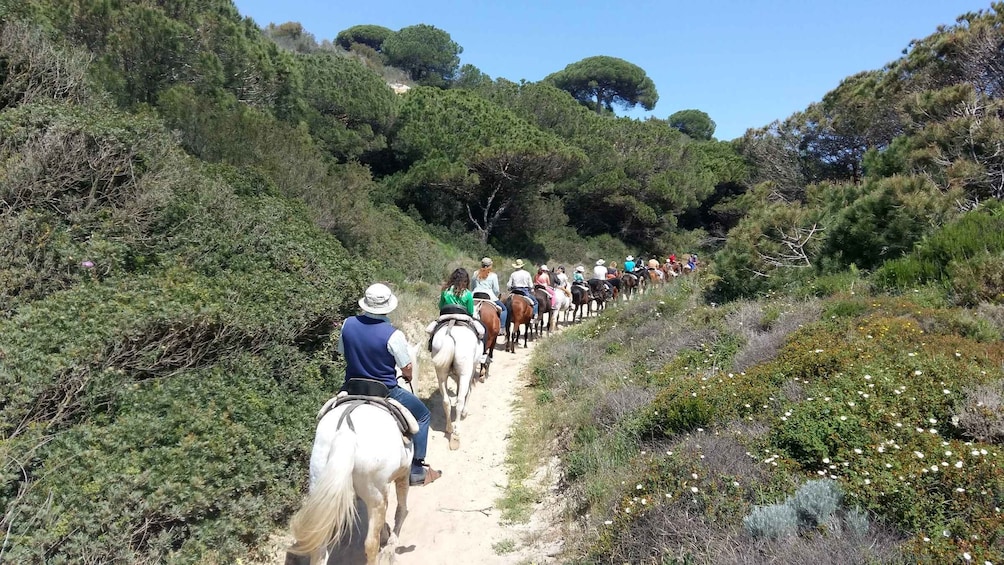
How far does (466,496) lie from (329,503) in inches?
93.0

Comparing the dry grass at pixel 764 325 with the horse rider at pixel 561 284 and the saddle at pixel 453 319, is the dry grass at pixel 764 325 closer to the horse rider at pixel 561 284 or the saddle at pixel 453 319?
the saddle at pixel 453 319

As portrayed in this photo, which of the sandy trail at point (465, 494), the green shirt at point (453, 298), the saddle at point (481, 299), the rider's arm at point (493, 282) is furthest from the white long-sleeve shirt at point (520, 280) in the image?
the green shirt at point (453, 298)

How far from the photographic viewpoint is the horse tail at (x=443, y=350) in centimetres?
710

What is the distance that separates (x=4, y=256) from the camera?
5242 millimetres

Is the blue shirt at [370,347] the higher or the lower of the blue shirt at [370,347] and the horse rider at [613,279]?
the higher

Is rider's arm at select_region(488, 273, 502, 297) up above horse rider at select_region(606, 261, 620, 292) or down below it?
above

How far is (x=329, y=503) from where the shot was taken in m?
3.67

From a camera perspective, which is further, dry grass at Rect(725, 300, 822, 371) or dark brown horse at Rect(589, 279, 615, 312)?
dark brown horse at Rect(589, 279, 615, 312)

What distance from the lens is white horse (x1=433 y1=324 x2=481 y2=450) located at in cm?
712

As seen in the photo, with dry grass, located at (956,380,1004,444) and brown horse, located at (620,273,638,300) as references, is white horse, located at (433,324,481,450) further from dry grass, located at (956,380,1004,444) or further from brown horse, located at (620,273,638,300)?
brown horse, located at (620,273,638,300)

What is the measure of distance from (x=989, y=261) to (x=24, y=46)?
518 inches

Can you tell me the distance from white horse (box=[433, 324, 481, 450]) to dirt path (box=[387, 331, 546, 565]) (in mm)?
357

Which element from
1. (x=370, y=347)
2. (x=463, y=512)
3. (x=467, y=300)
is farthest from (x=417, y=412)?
(x=467, y=300)

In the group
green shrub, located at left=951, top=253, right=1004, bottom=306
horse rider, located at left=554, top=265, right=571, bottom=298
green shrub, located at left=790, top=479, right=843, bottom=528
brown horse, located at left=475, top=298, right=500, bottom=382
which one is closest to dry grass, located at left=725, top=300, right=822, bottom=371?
green shrub, located at left=951, top=253, right=1004, bottom=306
